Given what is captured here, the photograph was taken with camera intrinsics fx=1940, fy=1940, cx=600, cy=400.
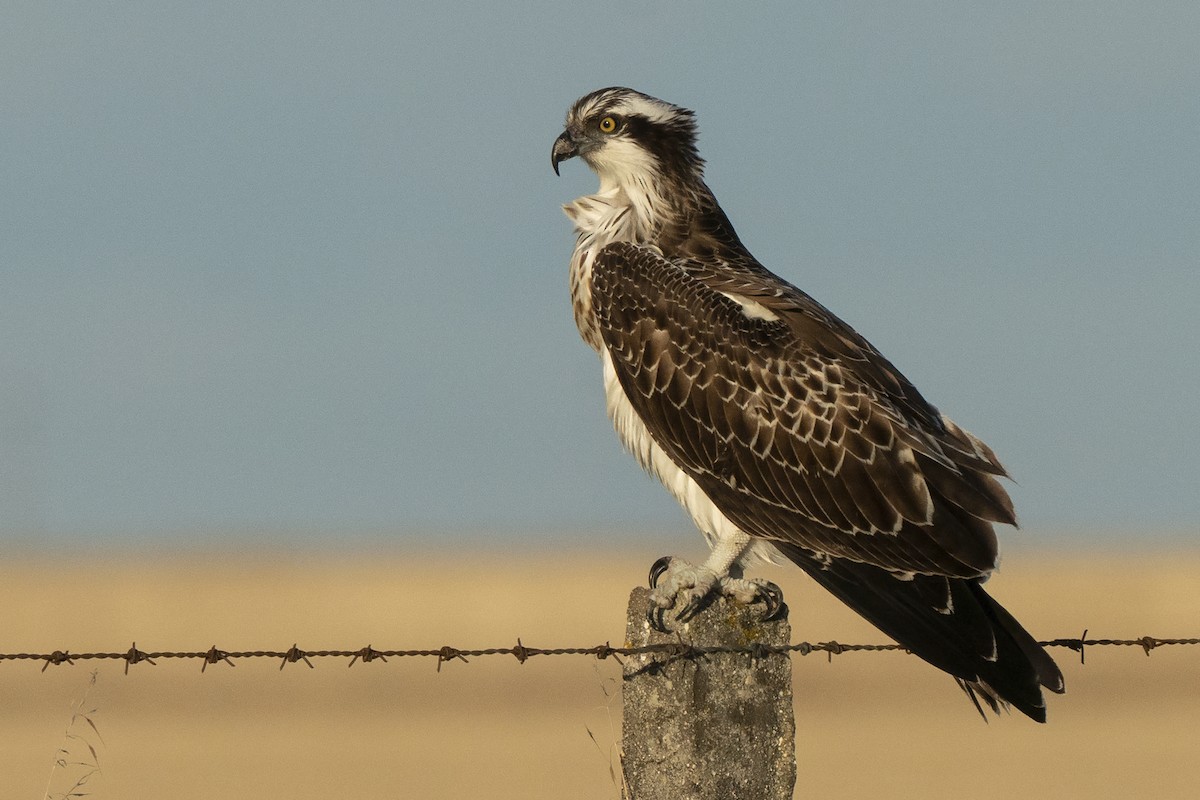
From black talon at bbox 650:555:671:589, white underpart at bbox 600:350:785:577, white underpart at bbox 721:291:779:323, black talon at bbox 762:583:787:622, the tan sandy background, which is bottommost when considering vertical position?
black talon at bbox 762:583:787:622

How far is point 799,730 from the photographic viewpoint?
83.3 feet

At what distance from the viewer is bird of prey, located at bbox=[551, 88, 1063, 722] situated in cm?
775

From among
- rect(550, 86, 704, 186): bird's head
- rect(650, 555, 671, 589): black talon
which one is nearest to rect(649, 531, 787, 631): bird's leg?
rect(650, 555, 671, 589): black talon

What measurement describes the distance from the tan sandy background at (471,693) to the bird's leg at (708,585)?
0.40 meters

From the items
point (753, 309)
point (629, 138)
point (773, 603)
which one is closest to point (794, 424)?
point (753, 309)

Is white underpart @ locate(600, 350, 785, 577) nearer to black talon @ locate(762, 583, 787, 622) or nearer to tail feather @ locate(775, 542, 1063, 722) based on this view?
tail feather @ locate(775, 542, 1063, 722)

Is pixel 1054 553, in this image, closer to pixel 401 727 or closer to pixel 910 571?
pixel 401 727

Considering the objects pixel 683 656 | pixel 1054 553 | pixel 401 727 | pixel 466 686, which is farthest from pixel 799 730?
pixel 1054 553

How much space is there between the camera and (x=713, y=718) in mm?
6320

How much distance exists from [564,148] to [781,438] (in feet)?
7.80

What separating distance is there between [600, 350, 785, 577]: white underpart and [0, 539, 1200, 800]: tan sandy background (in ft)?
3.51

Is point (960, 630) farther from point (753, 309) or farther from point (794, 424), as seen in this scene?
point (753, 309)

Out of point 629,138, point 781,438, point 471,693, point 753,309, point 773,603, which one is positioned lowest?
point 773,603

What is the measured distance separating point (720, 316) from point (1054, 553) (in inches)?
2140
